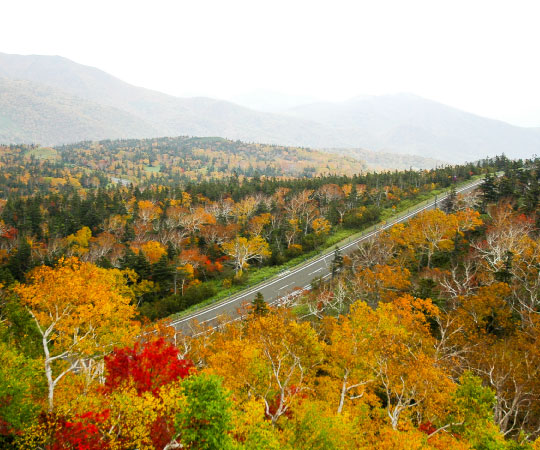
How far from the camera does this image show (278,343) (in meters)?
25.8

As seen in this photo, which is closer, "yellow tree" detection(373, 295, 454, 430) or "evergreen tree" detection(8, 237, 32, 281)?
"yellow tree" detection(373, 295, 454, 430)

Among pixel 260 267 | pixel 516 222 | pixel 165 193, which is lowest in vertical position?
pixel 260 267

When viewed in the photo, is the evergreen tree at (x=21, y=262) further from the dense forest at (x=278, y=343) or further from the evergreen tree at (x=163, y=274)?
the evergreen tree at (x=163, y=274)

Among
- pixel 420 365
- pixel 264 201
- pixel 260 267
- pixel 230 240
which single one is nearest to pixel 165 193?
pixel 264 201

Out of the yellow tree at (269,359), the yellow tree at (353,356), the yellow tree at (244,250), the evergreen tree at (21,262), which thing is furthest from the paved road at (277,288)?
the evergreen tree at (21,262)

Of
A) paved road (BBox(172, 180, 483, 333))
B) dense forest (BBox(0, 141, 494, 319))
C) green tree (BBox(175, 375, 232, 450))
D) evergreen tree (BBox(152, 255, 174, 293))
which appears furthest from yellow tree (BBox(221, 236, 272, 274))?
green tree (BBox(175, 375, 232, 450))

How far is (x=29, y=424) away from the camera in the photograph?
18.3m

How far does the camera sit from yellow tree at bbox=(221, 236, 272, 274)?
233 ft

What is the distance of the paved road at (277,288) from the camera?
5397 centimetres

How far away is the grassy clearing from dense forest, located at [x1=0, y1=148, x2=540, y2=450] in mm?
1894

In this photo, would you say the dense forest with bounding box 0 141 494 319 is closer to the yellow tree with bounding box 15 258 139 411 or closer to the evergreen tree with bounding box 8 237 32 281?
the evergreen tree with bounding box 8 237 32 281

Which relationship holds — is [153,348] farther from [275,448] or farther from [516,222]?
[516,222]

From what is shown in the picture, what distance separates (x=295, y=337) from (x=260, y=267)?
Answer: 5039 cm

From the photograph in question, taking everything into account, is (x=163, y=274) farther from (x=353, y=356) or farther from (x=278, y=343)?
(x=353, y=356)
